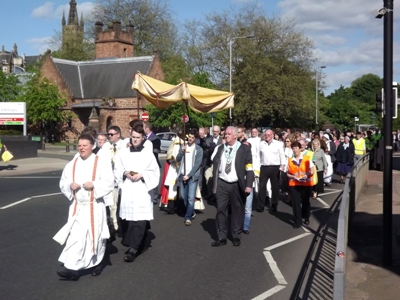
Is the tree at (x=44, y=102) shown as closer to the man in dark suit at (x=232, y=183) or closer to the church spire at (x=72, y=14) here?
the man in dark suit at (x=232, y=183)

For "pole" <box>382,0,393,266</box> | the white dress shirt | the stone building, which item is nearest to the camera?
"pole" <box>382,0,393,266</box>

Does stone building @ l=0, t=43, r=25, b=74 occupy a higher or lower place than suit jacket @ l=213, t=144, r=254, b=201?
higher

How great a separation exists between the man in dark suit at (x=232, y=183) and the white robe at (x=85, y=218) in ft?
7.97

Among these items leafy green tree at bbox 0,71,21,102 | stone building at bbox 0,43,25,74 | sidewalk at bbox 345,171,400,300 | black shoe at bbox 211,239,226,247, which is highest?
stone building at bbox 0,43,25,74

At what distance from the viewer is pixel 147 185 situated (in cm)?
824

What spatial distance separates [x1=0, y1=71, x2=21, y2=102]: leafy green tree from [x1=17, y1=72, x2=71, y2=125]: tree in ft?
24.7

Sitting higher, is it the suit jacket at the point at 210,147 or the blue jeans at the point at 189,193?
the suit jacket at the point at 210,147

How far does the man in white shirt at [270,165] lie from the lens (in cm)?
1314

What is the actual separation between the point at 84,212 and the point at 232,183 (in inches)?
112

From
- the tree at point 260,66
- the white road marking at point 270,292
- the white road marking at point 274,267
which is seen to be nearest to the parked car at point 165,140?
the tree at point 260,66

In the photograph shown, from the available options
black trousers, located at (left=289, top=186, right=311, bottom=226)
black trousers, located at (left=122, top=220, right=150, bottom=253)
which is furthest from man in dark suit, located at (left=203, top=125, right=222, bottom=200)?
black trousers, located at (left=122, top=220, right=150, bottom=253)

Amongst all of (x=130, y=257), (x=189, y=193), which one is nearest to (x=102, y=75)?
(x=189, y=193)

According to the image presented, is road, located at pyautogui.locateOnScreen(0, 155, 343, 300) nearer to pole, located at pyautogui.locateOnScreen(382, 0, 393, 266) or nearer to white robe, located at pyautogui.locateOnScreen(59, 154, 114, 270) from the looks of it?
white robe, located at pyautogui.locateOnScreen(59, 154, 114, 270)

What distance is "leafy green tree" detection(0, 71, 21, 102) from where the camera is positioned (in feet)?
232
